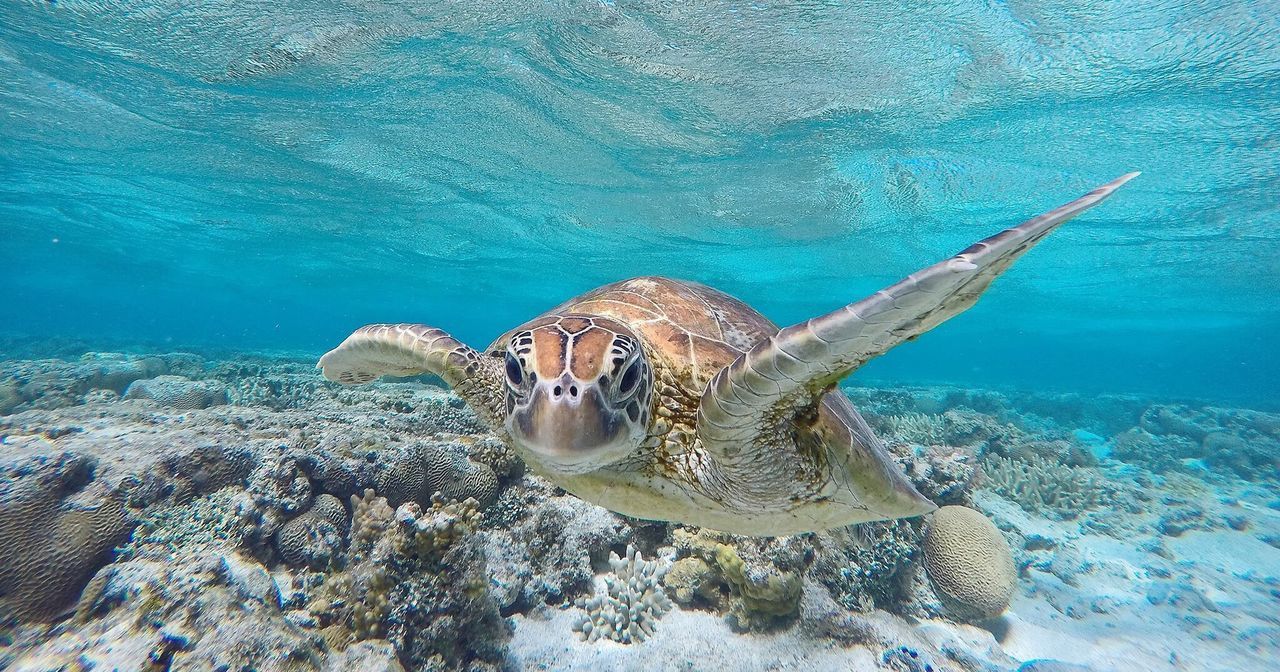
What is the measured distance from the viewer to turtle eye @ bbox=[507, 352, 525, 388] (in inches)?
81.6

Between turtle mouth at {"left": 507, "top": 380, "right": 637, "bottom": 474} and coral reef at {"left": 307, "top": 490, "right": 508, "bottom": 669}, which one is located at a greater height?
turtle mouth at {"left": 507, "top": 380, "right": 637, "bottom": 474}

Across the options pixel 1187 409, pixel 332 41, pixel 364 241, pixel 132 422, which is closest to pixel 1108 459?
pixel 1187 409

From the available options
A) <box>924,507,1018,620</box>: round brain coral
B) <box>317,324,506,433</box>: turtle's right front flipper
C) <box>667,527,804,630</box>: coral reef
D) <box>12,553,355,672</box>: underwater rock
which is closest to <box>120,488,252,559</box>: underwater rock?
<box>12,553,355,672</box>: underwater rock

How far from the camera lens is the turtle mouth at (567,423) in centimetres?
189

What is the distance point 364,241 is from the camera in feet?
91.0

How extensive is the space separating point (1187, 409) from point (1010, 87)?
1619 cm

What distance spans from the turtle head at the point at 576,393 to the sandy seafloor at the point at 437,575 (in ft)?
5.17

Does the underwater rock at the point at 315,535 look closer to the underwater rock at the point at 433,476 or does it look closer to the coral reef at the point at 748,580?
the underwater rock at the point at 433,476

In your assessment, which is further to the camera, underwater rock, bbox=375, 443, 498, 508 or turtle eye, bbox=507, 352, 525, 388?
underwater rock, bbox=375, 443, 498, 508

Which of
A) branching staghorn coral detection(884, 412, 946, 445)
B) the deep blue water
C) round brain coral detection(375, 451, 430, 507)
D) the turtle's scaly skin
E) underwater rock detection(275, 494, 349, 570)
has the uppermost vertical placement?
the deep blue water

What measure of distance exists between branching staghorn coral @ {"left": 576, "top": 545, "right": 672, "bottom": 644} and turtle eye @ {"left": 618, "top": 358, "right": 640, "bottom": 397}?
2287 mm

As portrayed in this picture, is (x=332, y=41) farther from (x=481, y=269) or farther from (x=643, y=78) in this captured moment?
(x=481, y=269)

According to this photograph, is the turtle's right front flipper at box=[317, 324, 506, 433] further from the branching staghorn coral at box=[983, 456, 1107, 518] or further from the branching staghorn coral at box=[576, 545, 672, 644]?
the branching staghorn coral at box=[983, 456, 1107, 518]

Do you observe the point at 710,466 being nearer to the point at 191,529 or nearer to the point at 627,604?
the point at 627,604
